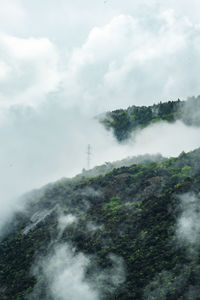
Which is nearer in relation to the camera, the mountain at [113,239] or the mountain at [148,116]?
the mountain at [113,239]

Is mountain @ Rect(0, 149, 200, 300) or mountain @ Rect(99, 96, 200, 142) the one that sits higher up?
mountain @ Rect(99, 96, 200, 142)

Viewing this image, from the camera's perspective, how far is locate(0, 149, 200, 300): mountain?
60.4 meters

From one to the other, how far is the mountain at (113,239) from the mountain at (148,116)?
42.7m

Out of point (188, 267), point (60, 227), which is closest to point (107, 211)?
point (60, 227)

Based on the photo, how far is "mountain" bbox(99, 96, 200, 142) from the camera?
5586 inches

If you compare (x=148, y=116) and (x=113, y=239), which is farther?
(x=148, y=116)

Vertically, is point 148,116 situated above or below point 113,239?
above

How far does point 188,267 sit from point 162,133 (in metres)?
85.9

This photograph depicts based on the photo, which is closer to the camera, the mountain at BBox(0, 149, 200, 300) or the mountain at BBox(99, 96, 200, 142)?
the mountain at BBox(0, 149, 200, 300)

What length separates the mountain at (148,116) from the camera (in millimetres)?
141875

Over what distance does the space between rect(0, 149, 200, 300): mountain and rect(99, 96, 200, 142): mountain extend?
140 feet

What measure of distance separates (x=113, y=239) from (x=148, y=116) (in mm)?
87410

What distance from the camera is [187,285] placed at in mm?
54125

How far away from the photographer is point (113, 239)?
7362cm
